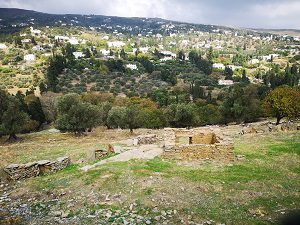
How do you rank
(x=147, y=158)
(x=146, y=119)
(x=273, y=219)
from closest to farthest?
(x=273, y=219)
(x=147, y=158)
(x=146, y=119)

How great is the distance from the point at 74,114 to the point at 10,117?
323 inches

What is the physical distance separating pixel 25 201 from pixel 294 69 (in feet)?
462

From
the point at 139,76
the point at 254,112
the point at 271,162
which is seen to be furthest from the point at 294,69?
the point at 271,162

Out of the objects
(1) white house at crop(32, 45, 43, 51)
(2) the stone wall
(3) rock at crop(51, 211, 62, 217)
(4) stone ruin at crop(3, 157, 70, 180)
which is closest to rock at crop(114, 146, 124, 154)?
(4) stone ruin at crop(3, 157, 70, 180)

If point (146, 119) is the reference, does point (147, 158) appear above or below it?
above

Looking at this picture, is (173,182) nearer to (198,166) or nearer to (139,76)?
(198,166)

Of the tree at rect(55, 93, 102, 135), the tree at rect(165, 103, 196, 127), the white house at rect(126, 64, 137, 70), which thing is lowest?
the tree at rect(165, 103, 196, 127)

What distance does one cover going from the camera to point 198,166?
895 inches

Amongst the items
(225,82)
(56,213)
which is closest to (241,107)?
(56,213)

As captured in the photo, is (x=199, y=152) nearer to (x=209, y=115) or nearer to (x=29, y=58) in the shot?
(x=209, y=115)

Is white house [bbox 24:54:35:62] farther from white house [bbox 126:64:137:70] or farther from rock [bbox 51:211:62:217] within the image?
rock [bbox 51:211:62:217]

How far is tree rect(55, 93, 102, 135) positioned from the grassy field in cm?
2065

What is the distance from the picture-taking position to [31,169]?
23.2 metres

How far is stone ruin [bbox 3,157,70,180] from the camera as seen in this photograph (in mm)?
22578
